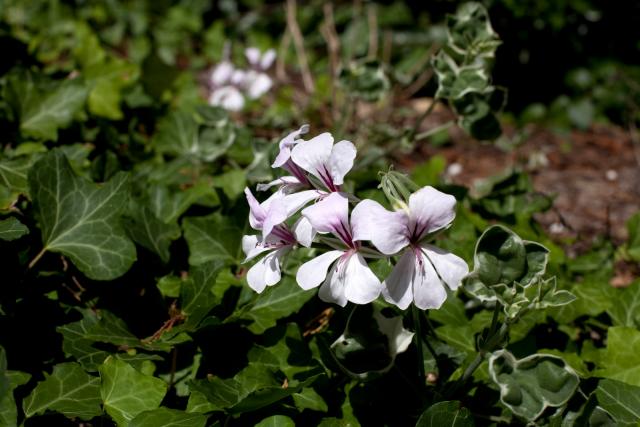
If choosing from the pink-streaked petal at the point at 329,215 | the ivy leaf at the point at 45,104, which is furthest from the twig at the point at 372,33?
the pink-streaked petal at the point at 329,215

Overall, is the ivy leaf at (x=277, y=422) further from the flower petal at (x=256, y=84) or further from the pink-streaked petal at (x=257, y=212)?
the flower petal at (x=256, y=84)

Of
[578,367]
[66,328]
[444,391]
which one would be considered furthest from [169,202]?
[578,367]

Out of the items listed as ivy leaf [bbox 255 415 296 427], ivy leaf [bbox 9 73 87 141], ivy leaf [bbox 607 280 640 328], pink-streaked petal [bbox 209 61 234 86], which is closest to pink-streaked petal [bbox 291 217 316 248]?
ivy leaf [bbox 255 415 296 427]

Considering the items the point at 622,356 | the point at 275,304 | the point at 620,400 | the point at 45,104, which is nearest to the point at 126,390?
the point at 275,304

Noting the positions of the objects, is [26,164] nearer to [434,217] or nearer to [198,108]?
[198,108]

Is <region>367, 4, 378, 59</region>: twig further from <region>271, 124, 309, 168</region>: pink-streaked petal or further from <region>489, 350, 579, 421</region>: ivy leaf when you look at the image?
<region>489, 350, 579, 421</region>: ivy leaf

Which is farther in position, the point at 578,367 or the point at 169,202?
the point at 169,202
